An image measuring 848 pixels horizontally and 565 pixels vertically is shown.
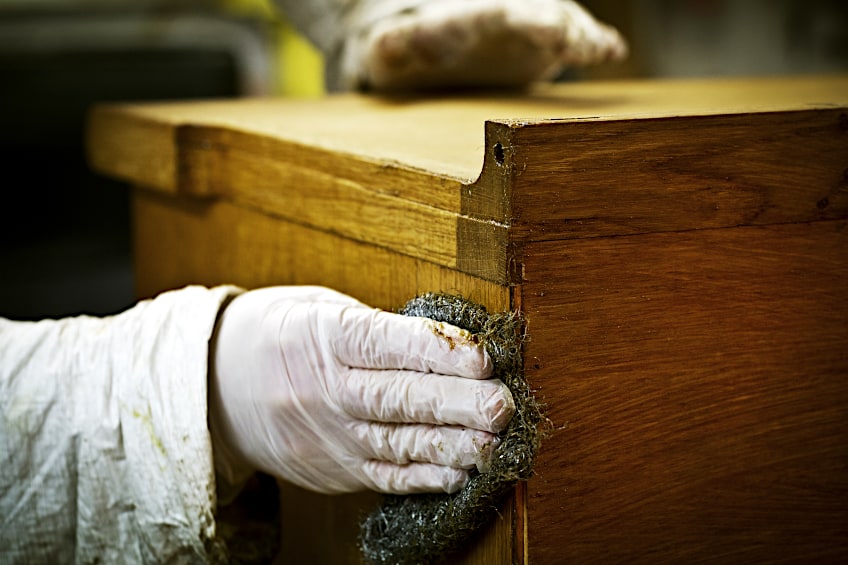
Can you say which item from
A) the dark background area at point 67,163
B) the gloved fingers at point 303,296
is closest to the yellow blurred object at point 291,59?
the dark background area at point 67,163

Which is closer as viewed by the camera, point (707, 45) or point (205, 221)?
point (205, 221)

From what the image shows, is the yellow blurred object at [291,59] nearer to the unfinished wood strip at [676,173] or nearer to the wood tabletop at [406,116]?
the wood tabletop at [406,116]

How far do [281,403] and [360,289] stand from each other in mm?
119

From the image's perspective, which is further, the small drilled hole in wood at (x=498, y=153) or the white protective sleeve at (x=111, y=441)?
the white protective sleeve at (x=111, y=441)

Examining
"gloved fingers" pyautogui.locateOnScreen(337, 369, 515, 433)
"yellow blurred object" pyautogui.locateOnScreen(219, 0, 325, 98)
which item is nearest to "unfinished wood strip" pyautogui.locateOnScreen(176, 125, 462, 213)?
"gloved fingers" pyautogui.locateOnScreen(337, 369, 515, 433)

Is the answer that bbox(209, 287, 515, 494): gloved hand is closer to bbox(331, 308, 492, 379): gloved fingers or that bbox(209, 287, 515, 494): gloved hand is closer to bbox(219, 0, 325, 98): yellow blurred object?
bbox(331, 308, 492, 379): gloved fingers

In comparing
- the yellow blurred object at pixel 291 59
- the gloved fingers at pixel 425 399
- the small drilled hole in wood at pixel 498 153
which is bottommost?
the gloved fingers at pixel 425 399

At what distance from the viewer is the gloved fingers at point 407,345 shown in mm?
582

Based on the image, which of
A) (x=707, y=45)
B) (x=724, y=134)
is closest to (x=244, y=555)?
(x=724, y=134)

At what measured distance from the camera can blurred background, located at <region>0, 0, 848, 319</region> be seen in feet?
5.63

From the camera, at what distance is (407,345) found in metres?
0.60

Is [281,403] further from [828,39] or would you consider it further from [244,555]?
[828,39]

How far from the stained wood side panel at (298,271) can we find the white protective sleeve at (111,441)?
0.09 metres

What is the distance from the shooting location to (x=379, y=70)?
44.3 inches
